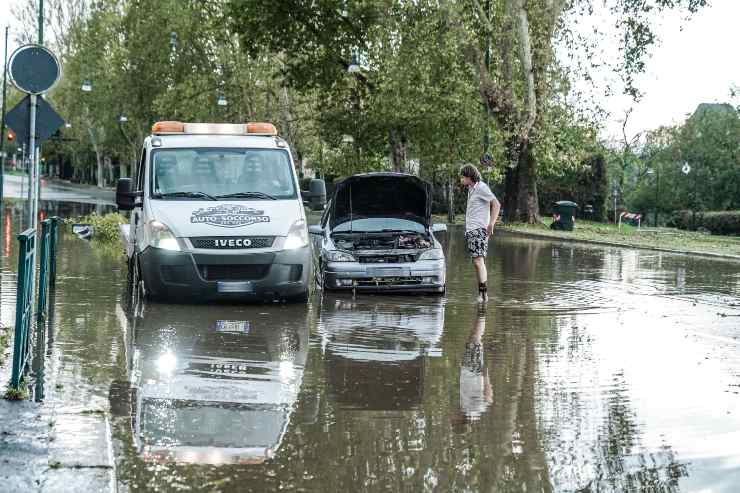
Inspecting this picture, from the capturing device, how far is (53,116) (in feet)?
42.2

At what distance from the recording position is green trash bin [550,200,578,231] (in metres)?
41.5

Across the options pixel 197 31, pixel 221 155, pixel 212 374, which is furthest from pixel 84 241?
pixel 197 31

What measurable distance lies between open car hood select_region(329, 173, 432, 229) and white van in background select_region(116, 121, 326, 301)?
1.57 metres

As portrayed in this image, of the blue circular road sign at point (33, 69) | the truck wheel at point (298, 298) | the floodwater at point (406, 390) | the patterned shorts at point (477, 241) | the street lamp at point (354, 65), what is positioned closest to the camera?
the floodwater at point (406, 390)

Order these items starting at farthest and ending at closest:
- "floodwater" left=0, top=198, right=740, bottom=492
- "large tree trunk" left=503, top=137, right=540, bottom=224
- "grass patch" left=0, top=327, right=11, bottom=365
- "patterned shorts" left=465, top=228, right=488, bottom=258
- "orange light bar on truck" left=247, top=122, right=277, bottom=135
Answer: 1. "large tree trunk" left=503, top=137, right=540, bottom=224
2. "orange light bar on truck" left=247, top=122, right=277, bottom=135
3. "patterned shorts" left=465, top=228, right=488, bottom=258
4. "grass patch" left=0, top=327, right=11, bottom=365
5. "floodwater" left=0, top=198, right=740, bottom=492

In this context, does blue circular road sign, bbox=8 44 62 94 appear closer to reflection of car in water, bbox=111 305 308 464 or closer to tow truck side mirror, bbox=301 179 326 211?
reflection of car in water, bbox=111 305 308 464

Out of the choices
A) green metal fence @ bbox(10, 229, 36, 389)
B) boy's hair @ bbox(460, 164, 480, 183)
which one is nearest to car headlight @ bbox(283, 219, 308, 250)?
boy's hair @ bbox(460, 164, 480, 183)

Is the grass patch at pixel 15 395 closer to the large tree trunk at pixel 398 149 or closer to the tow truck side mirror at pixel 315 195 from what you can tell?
the tow truck side mirror at pixel 315 195

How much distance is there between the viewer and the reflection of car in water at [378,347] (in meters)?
8.23

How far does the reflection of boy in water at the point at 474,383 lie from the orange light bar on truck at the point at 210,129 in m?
5.53

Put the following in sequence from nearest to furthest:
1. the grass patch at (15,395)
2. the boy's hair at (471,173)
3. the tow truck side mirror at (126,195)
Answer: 1. the grass patch at (15,395)
2. the tow truck side mirror at (126,195)
3. the boy's hair at (471,173)

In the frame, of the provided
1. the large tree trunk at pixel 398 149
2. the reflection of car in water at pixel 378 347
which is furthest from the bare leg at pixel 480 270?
the large tree trunk at pixel 398 149

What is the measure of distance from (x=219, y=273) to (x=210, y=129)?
2974mm

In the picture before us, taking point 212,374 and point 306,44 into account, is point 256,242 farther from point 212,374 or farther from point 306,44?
point 306,44
